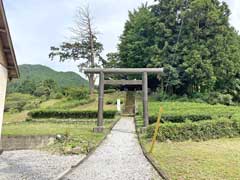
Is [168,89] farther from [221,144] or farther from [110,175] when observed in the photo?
[110,175]

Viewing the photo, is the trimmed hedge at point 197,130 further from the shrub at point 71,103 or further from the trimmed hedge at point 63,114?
the shrub at point 71,103

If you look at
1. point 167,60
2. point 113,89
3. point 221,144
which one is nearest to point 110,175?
point 221,144

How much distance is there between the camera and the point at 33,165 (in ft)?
25.3

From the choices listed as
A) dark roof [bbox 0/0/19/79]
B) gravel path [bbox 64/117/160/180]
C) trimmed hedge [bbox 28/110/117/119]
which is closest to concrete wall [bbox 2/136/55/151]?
gravel path [bbox 64/117/160/180]

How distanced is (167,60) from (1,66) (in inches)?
782

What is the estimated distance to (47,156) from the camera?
9.10 meters

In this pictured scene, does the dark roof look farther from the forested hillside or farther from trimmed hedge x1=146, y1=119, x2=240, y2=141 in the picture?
the forested hillside

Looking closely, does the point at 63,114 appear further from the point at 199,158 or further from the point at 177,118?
the point at 199,158

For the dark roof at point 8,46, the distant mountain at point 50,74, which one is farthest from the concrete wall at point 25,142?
the distant mountain at point 50,74

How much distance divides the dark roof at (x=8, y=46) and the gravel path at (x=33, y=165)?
10.1ft

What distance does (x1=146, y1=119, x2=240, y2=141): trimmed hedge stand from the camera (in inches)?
417

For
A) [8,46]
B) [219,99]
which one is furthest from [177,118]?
[219,99]

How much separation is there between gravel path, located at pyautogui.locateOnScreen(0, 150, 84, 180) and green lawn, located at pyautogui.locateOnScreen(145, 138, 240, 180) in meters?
2.77

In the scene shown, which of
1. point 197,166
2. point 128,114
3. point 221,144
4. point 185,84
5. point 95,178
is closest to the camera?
point 95,178
